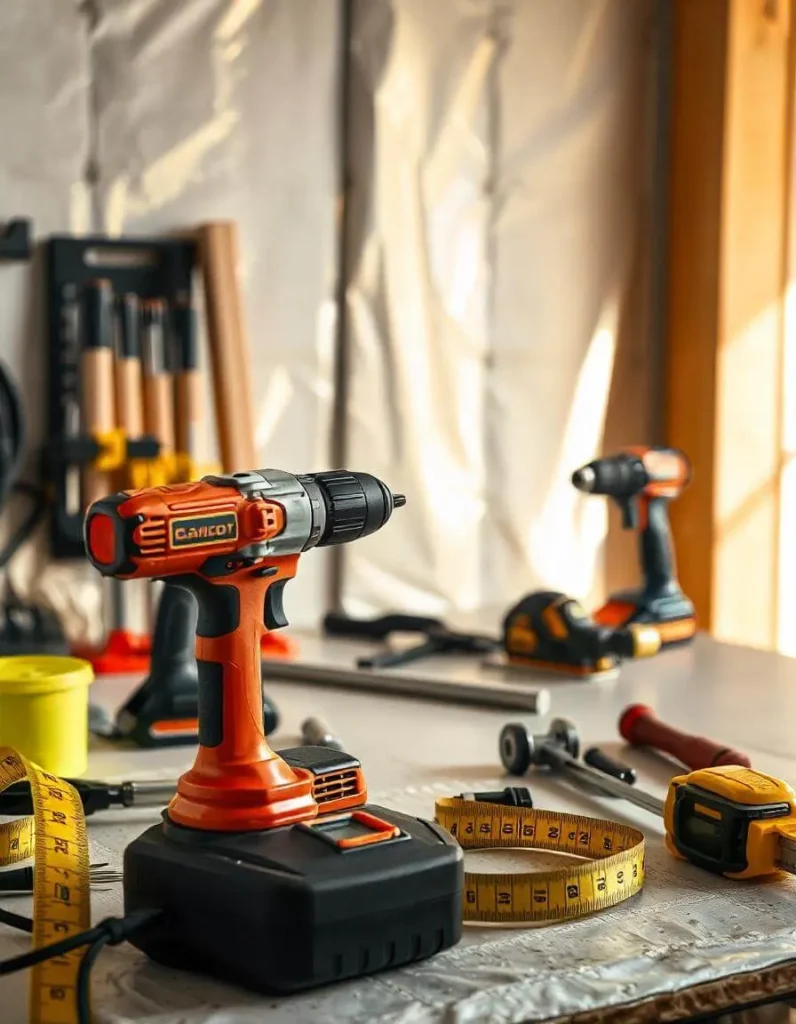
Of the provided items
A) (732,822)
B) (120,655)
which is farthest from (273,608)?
(120,655)

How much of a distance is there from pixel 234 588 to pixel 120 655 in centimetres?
101

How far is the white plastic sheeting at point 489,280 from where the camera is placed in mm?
2408

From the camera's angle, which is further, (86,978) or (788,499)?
(788,499)

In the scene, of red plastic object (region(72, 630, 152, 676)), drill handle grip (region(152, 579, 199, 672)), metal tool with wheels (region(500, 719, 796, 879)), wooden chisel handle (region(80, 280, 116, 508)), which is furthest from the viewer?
wooden chisel handle (region(80, 280, 116, 508))

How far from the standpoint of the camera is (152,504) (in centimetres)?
91

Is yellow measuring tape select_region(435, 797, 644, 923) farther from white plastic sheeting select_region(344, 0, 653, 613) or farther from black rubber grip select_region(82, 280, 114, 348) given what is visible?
white plastic sheeting select_region(344, 0, 653, 613)

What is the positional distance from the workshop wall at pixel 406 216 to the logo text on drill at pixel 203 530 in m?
1.30

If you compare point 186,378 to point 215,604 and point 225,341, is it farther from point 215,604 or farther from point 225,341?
point 215,604

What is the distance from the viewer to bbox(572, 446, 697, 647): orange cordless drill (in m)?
2.00

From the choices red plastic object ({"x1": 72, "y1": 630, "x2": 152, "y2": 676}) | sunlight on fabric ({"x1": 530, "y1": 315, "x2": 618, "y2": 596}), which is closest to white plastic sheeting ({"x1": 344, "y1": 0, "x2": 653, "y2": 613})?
sunlight on fabric ({"x1": 530, "y1": 315, "x2": 618, "y2": 596})

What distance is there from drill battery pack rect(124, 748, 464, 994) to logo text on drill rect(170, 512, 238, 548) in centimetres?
21

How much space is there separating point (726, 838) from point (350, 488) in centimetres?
42

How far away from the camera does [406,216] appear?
243 cm

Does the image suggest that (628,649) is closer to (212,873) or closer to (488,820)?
(488,820)
